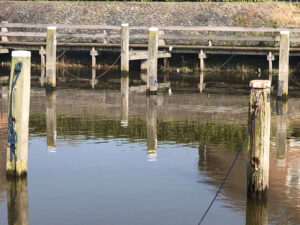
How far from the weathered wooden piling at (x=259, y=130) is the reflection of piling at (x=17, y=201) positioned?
10.3 feet

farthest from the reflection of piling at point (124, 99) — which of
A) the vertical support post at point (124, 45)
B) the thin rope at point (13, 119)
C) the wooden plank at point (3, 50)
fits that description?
the wooden plank at point (3, 50)

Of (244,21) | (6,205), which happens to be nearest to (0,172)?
(6,205)

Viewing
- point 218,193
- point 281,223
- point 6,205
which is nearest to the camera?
point 281,223

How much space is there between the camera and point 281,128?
16266mm

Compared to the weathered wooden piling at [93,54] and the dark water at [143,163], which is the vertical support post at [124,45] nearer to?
the weathered wooden piling at [93,54]

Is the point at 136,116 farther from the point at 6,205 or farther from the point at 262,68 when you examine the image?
the point at 262,68

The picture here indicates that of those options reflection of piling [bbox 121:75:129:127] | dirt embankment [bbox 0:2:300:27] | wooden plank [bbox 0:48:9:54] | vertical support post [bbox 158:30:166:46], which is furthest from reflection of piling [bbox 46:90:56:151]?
dirt embankment [bbox 0:2:300:27]

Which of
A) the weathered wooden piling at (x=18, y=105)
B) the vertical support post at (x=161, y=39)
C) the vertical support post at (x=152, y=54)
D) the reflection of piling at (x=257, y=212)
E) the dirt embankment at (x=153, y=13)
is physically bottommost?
the reflection of piling at (x=257, y=212)

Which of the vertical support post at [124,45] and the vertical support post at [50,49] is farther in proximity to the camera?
the vertical support post at [124,45]

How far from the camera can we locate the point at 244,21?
32.0m

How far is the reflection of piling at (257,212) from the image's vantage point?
9922mm

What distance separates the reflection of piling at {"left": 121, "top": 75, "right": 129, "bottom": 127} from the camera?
17.1 meters

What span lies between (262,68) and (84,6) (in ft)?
32.7

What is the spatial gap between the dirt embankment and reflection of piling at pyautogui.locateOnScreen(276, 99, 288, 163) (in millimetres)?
12230
